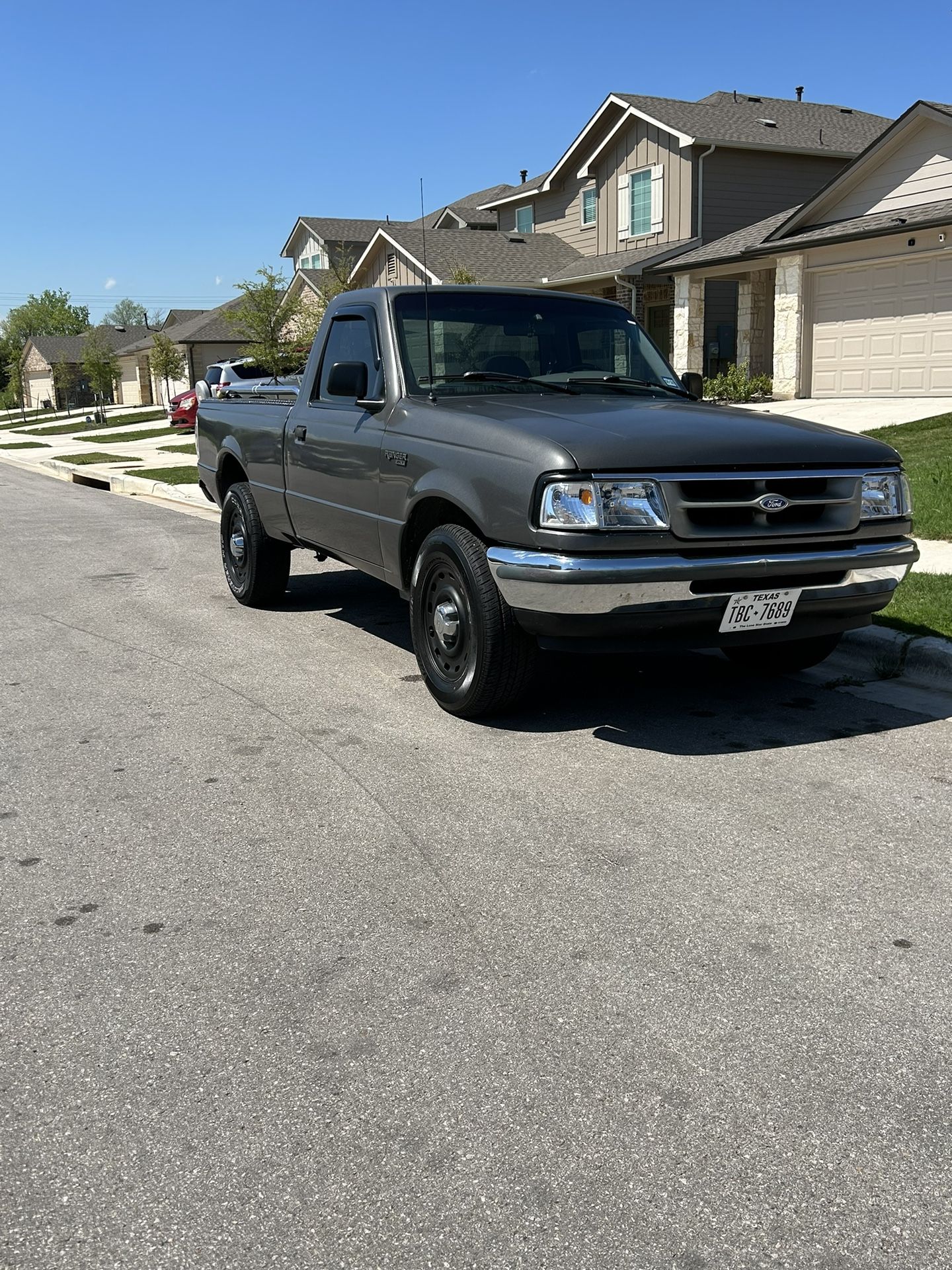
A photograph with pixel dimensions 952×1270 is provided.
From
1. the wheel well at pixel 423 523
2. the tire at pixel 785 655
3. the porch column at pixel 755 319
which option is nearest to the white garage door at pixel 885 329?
the porch column at pixel 755 319

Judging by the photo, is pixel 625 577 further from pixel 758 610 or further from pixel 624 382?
pixel 624 382

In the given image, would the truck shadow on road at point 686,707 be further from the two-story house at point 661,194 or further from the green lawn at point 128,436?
the green lawn at point 128,436

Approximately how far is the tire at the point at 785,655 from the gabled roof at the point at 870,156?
59.3ft

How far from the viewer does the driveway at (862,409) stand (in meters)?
18.0

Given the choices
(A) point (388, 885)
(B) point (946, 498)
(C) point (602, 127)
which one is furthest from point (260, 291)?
(A) point (388, 885)

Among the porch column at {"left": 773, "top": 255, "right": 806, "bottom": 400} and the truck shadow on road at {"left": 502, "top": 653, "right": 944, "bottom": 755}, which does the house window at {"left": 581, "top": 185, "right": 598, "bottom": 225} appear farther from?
the truck shadow on road at {"left": 502, "top": 653, "right": 944, "bottom": 755}

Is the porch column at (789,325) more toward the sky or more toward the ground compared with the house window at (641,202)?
more toward the ground

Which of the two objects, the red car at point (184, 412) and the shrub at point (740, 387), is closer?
the shrub at point (740, 387)

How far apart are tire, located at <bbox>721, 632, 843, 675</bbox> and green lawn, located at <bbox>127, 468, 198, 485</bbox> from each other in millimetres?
12642

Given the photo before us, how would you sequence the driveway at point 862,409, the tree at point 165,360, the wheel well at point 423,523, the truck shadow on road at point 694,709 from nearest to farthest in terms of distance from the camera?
1. the truck shadow on road at point 694,709
2. the wheel well at point 423,523
3. the driveway at point 862,409
4. the tree at point 165,360

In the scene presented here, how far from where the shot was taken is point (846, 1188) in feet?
7.52

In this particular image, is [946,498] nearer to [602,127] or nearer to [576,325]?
[576,325]

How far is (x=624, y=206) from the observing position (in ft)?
101

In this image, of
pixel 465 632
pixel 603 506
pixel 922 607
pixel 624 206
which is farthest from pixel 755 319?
pixel 603 506
